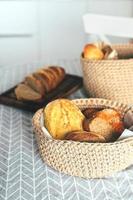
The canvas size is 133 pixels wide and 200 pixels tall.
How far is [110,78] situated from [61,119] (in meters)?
0.31

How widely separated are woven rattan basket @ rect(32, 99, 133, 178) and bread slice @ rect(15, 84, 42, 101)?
292 millimetres

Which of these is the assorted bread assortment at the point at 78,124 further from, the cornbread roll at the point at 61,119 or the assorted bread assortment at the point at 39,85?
the assorted bread assortment at the point at 39,85

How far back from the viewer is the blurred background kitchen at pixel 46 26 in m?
2.61

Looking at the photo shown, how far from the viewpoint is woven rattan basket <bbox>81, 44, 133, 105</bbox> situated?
94 centimetres

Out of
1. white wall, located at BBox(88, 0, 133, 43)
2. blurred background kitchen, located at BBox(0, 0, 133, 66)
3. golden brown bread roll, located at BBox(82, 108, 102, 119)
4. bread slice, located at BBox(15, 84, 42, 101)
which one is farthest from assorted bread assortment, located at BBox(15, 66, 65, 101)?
white wall, located at BBox(88, 0, 133, 43)

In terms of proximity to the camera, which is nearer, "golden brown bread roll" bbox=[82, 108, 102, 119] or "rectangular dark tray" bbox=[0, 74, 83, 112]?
"golden brown bread roll" bbox=[82, 108, 102, 119]

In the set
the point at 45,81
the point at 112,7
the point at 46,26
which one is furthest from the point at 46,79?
the point at 112,7

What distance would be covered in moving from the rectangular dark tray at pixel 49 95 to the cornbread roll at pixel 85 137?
30 centimetres

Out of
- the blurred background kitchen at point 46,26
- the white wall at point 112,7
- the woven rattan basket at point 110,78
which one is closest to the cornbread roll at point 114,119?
the woven rattan basket at point 110,78

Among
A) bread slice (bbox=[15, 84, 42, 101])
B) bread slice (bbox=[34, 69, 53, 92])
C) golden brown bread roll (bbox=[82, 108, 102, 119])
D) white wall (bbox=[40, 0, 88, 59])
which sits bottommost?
white wall (bbox=[40, 0, 88, 59])

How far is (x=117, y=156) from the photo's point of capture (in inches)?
25.5

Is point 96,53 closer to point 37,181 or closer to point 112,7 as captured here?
point 37,181

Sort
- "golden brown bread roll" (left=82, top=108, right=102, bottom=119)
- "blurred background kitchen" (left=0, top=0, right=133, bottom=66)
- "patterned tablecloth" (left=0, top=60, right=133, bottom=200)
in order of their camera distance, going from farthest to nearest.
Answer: "blurred background kitchen" (left=0, top=0, right=133, bottom=66)
"golden brown bread roll" (left=82, top=108, right=102, bottom=119)
"patterned tablecloth" (left=0, top=60, right=133, bottom=200)

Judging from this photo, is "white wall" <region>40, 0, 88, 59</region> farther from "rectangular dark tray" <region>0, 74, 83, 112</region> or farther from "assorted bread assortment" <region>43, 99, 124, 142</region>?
"assorted bread assortment" <region>43, 99, 124, 142</region>
